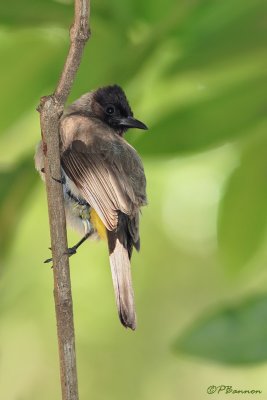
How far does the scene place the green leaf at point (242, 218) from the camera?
80.7 inches

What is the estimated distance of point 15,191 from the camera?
7.01ft

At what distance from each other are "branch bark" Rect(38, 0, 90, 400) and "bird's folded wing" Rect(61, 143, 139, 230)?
573mm

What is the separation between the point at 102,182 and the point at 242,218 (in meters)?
0.61

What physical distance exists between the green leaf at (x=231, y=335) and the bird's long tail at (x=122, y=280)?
13.1 inches

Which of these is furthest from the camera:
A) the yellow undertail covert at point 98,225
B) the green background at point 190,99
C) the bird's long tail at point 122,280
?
the yellow undertail covert at point 98,225

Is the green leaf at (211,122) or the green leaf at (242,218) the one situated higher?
the green leaf at (211,122)

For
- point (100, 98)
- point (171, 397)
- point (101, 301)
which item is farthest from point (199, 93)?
point (171, 397)

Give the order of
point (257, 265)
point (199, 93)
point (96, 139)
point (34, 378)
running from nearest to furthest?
point (257, 265)
point (199, 93)
point (96, 139)
point (34, 378)

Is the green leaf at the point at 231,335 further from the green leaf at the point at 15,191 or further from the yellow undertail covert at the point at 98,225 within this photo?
the yellow undertail covert at the point at 98,225

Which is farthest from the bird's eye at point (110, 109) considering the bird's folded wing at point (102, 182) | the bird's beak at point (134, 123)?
the bird's folded wing at point (102, 182)

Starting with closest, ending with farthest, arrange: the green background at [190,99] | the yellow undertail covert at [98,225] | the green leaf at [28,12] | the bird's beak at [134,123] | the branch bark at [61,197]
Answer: the branch bark at [61,197]
the green background at [190,99]
the green leaf at [28,12]
the bird's beak at [134,123]
the yellow undertail covert at [98,225]

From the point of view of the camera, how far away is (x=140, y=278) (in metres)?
4.71

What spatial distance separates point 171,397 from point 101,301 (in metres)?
1.18

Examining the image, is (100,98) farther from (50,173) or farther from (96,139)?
(50,173)
